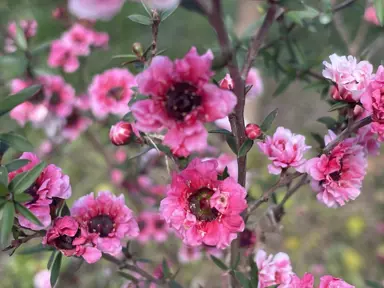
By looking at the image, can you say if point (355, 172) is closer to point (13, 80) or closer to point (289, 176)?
point (289, 176)

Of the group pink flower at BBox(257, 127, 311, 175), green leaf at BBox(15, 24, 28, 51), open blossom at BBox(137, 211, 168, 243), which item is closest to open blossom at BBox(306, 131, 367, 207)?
pink flower at BBox(257, 127, 311, 175)

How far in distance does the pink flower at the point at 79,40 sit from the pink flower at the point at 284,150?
36.3 inches

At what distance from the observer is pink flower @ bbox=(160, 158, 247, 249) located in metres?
0.73

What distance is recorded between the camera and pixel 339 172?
825mm

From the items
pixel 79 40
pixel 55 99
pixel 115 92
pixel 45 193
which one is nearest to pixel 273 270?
pixel 45 193

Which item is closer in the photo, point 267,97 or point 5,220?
point 5,220

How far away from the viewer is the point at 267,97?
356 centimetres

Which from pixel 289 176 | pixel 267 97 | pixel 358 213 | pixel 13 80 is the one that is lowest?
pixel 267 97

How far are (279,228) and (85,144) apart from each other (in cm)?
195

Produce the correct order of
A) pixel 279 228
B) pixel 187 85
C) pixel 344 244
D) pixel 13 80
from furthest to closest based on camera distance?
1. pixel 344 244
2. pixel 13 80
3. pixel 279 228
4. pixel 187 85

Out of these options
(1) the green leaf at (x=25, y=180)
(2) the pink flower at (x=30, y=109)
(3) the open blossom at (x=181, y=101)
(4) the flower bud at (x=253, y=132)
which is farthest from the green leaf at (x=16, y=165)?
(2) the pink flower at (x=30, y=109)

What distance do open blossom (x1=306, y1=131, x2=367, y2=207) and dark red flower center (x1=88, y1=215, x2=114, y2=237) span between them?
1.14ft

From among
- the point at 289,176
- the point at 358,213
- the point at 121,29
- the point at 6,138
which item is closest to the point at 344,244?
the point at 358,213

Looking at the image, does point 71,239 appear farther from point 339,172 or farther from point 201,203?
point 339,172
